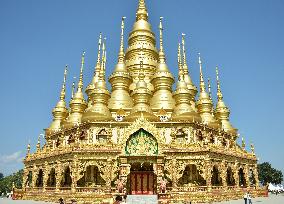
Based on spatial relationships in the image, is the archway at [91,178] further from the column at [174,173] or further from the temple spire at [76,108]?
the temple spire at [76,108]

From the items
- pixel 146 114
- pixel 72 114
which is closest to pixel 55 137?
pixel 72 114

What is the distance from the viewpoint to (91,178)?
1416 inches

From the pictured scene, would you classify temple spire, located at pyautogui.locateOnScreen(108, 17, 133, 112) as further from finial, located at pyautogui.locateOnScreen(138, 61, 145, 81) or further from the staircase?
the staircase

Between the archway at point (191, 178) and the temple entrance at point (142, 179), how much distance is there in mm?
4498

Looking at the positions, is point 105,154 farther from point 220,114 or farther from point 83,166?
point 220,114

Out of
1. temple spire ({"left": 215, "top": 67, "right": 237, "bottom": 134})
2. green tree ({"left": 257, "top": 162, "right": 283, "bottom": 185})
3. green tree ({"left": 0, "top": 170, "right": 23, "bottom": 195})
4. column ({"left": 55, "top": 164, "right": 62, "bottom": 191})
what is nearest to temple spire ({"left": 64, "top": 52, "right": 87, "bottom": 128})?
column ({"left": 55, "top": 164, "right": 62, "bottom": 191})

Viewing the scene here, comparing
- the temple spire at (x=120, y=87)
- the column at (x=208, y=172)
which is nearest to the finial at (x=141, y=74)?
the temple spire at (x=120, y=87)

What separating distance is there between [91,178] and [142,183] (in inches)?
250

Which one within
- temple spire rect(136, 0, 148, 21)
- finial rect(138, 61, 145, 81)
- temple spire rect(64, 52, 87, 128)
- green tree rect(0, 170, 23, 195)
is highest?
temple spire rect(136, 0, 148, 21)

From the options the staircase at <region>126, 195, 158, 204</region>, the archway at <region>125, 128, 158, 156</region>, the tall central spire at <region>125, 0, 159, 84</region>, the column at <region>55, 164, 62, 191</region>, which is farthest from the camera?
the tall central spire at <region>125, 0, 159, 84</region>

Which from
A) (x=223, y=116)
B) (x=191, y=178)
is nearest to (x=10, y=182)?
(x=223, y=116)

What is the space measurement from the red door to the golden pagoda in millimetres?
100

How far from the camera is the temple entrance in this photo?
108 feet

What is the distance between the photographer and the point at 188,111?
40.8 meters
